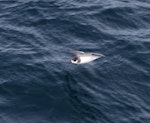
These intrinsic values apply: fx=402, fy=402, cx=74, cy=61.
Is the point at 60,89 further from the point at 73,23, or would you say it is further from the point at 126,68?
the point at 73,23

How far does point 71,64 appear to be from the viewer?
117ft

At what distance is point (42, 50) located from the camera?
123ft

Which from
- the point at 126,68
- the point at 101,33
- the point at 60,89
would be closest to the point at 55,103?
the point at 60,89

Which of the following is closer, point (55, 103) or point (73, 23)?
point (55, 103)

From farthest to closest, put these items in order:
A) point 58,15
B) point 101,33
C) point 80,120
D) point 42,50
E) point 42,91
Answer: point 58,15
point 101,33
point 42,50
point 42,91
point 80,120

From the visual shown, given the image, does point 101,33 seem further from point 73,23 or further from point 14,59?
point 14,59

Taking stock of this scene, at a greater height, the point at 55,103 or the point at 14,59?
the point at 14,59

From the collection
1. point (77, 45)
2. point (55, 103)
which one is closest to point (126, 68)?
point (77, 45)

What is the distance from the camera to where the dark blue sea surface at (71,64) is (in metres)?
30.6

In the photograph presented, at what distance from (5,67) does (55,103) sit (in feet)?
21.3

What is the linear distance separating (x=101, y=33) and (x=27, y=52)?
7.75 metres

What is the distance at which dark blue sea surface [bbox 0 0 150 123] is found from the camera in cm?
3056

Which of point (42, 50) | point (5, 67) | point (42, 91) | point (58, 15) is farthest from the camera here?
point (58, 15)

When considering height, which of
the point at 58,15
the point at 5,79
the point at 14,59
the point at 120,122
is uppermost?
the point at 58,15
